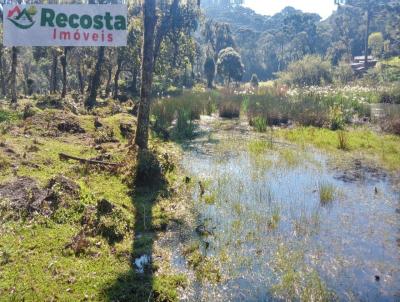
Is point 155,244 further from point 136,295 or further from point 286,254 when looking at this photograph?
point 286,254

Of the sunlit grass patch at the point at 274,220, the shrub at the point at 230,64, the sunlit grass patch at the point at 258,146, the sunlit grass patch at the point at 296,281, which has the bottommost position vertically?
the sunlit grass patch at the point at 296,281

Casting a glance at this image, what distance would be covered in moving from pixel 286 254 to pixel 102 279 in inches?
101

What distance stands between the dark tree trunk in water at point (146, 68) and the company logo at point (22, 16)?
4.01 meters

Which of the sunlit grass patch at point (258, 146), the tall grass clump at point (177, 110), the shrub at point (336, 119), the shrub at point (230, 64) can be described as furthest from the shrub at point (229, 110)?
the shrub at point (230, 64)

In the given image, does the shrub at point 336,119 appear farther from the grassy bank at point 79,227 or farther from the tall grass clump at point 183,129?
the grassy bank at point 79,227

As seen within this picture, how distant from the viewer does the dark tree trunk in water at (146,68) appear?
10.2 m

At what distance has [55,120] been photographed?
12.9m

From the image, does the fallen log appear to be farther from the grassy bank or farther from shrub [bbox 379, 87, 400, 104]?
shrub [bbox 379, 87, 400, 104]

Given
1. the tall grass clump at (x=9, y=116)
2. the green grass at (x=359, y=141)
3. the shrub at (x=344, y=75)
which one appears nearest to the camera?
the green grass at (x=359, y=141)

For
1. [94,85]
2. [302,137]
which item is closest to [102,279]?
[302,137]

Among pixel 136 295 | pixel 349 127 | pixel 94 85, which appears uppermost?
pixel 94 85

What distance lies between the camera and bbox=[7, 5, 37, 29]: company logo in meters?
11.8

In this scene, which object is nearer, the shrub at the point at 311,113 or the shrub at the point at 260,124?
the shrub at the point at 260,124

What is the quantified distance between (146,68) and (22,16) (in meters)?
4.66
